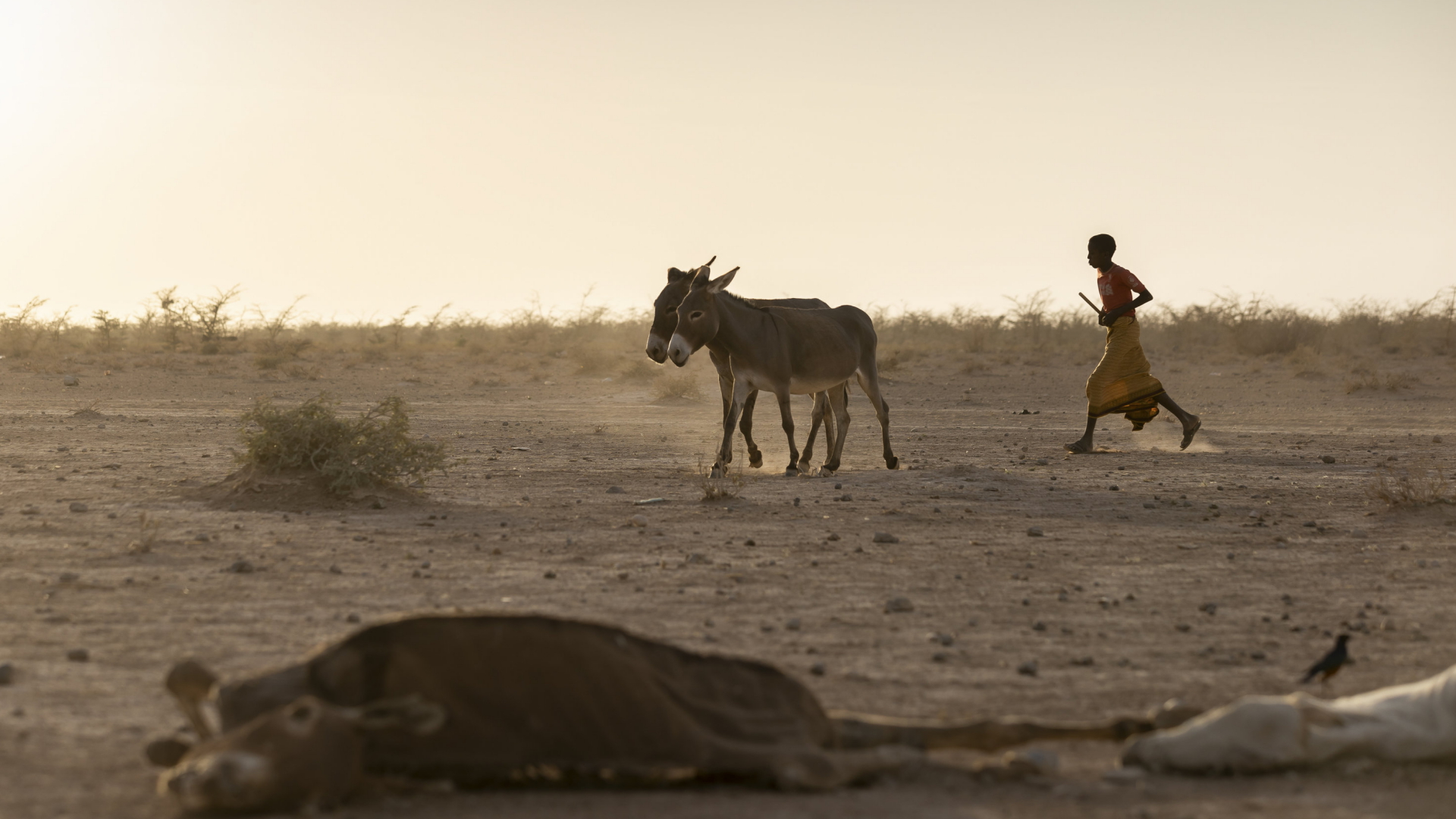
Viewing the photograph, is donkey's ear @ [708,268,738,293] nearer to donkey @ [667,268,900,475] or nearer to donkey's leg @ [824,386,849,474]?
Answer: donkey @ [667,268,900,475]

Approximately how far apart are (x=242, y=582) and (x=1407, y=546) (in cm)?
717

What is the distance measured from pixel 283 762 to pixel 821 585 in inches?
165

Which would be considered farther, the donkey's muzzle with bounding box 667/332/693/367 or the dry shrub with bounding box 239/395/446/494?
the donkey's muzzle with bounding box 667/332/693/367

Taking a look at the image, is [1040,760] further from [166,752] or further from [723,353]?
Result: [723,353]

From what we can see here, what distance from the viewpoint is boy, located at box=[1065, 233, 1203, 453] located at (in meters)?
13.3

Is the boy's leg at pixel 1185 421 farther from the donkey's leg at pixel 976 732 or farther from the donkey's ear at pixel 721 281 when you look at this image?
the donkey's leg at pixel 976 732

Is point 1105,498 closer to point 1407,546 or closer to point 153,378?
point 1407,546

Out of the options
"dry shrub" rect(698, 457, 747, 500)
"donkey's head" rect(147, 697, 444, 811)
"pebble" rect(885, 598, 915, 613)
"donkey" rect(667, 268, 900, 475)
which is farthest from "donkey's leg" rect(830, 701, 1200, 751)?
"donkey" rect(667, 268, 900, 475)

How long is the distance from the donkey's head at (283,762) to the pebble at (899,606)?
345 cm

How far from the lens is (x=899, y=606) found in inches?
250

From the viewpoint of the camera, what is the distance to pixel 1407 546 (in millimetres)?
8305

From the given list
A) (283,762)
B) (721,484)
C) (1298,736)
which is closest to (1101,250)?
(721,484)

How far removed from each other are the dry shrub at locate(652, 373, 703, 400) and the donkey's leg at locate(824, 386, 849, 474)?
9911 millimetres

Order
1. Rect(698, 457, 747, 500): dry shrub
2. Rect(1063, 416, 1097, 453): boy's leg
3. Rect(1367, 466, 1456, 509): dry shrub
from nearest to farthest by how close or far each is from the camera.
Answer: Rect(1367, 466, 1456, 509): dry shrub
Rect(698, 457, 747, 500): dry shrub
Rect(1063, 416, 1097, 453): boy's leg
